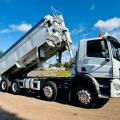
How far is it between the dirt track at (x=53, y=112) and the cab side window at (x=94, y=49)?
209cm

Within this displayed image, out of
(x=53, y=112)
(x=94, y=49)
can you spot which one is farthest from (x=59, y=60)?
(x=53, y=112)

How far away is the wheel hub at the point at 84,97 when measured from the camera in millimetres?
11475

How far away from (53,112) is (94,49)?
116 inches

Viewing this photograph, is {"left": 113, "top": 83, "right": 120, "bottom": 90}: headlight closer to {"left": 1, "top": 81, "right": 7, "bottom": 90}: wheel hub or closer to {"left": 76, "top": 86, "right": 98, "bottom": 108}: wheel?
{"left": 76, "top": 86, "right": 98, "bottom": 108}: wheel

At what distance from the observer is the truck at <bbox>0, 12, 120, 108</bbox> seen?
36.4 feet

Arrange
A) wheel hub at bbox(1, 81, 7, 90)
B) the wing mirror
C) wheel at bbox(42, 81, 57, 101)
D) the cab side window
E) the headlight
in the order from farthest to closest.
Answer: wheel hub at bbox(1, 81, 7, 90) < wheel at bbox(42, 81, 57, 101) < the cab side window < the wing mirror < the headlight

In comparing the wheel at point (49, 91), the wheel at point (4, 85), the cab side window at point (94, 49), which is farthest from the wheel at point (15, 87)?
the cab side window at point (94, 49)

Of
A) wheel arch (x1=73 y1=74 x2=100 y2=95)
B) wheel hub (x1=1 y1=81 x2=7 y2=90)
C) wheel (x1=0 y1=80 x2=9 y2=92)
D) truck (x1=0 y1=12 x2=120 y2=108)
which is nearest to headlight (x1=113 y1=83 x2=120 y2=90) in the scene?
truck (x1=0 y1=12 x2=120 y2=108)

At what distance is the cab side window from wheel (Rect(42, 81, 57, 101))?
7.99 feet

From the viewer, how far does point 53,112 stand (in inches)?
408

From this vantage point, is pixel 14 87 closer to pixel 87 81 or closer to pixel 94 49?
pixel 87 81

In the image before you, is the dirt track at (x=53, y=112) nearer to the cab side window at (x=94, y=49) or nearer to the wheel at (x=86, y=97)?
the wheel at (x=86, y=97)

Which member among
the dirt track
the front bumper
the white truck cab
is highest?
the white truck cab

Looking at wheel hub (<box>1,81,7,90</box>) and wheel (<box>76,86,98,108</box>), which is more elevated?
wheel hub (<box>1,81,7,90</box>)
